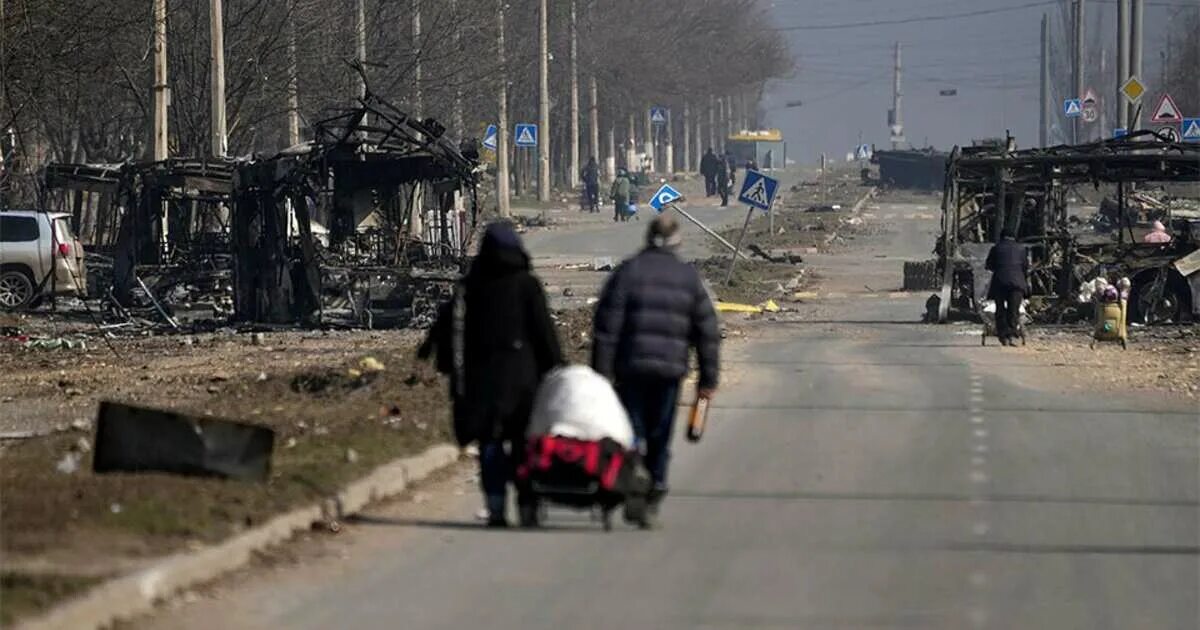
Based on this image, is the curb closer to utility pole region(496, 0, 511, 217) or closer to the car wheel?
the car wheel

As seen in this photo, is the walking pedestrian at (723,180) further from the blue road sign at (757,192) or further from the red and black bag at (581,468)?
the red and black bag at (581,468)

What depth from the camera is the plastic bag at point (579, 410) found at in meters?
11.4

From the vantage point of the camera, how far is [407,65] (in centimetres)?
5269

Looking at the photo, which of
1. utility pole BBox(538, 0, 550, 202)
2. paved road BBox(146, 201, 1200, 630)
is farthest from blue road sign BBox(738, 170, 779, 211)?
utility pole BBox(538, 0, 550, 202)

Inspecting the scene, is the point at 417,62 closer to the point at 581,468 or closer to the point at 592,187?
the point at 592,187

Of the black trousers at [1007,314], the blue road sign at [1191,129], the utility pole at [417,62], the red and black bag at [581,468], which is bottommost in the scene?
the black trousers at [1007,314]

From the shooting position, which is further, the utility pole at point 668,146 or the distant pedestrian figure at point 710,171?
the utility pole at point 668,146

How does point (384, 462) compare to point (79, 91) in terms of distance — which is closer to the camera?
point (384, 462)

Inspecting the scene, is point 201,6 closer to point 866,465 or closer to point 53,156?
point 53,156

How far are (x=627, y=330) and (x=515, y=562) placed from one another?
1.65 m

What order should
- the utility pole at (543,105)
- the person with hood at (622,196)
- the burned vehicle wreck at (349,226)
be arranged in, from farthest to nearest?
the utility pole at (543,105)
the person with hood at (622,196)
the burned vehicle wreck at (349,226)

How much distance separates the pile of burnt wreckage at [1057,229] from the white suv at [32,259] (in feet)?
44.5

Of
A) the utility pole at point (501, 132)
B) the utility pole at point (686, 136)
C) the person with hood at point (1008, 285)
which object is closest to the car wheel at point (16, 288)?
the person with hood at point (1008, 285)

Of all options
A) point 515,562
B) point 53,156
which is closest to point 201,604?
point 515,562
